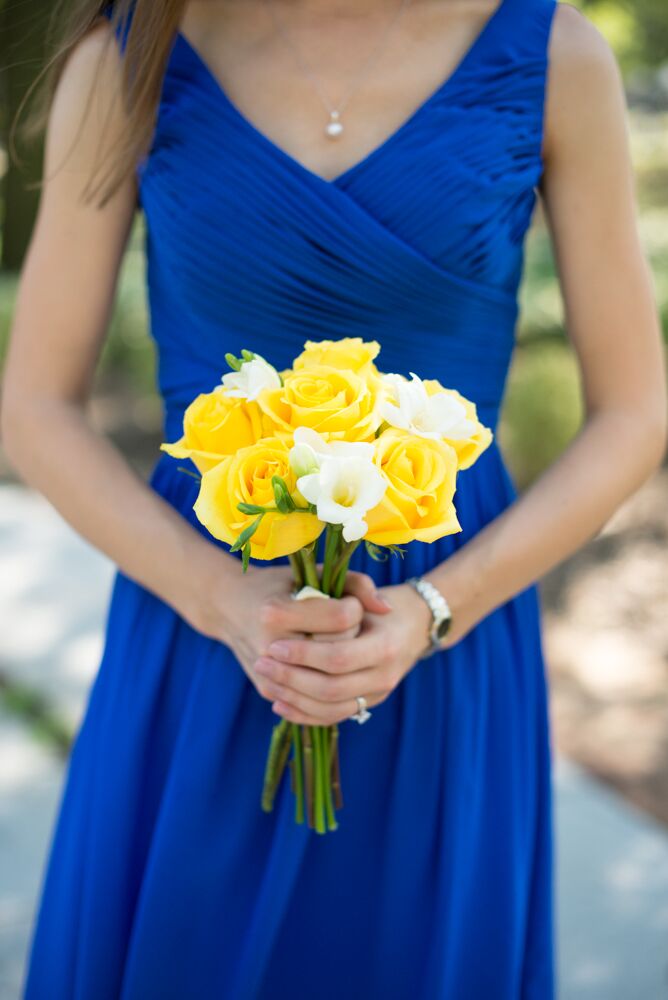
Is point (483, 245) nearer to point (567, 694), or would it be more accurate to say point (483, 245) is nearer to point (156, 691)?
point (156, 691)

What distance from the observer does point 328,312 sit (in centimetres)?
184

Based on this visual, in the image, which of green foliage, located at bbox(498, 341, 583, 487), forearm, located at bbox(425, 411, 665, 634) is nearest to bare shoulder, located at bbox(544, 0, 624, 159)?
forearm, located at bbox(425, 411, 665, 634)

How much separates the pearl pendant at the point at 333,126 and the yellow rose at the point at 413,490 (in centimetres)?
71

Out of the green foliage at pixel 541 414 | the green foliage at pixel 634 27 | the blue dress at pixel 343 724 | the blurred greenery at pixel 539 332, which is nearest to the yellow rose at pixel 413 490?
the blue dress at pixel 343 724

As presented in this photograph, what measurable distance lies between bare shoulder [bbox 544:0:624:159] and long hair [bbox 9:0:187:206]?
626mm

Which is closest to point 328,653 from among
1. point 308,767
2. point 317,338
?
point 308,767

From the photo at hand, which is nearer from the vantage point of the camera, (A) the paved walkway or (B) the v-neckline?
(B) the v-neckline

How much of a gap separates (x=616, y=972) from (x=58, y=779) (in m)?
2.05

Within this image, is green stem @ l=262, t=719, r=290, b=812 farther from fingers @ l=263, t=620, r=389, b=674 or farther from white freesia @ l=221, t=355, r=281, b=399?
white freesia @ l=221, t=355, r=281, b=399

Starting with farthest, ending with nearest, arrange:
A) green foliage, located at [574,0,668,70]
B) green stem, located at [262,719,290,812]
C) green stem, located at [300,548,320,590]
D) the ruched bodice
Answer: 1. green foliage, located at [574,0,668,70]
2. the ruched bodice
3. green stem, located at [262,719,290,812]
4. green stem, located at [300,548,320,590]

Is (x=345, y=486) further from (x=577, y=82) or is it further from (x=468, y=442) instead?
(x=577, y=82)

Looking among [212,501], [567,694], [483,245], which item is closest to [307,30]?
[483,245]

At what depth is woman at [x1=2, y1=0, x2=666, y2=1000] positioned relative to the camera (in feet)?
5.92

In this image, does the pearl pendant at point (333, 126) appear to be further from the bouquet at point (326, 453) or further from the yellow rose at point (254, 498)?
the yellow rose at point (254, 498)
